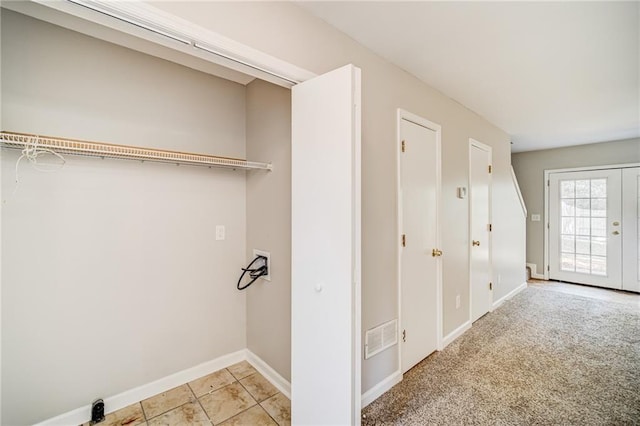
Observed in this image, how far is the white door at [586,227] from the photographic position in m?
4.51

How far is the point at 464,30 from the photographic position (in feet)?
5.84

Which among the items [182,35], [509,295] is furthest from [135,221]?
[509,295]

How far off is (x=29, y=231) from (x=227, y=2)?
178cm

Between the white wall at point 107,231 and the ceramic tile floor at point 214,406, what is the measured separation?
17 cm

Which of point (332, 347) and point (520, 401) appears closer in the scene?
point (332, 347)

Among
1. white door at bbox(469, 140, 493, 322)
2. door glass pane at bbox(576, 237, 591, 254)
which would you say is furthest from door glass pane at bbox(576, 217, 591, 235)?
white door at bbox(469, 140, 493, 322)

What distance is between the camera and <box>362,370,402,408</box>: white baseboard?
188cm

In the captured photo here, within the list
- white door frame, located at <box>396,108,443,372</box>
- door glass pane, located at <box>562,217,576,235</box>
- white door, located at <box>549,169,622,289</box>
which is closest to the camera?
white door frame, located at <box>396,108,443,372</box>

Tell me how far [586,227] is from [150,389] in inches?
268

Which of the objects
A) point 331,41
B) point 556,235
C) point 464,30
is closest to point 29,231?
point 331,41

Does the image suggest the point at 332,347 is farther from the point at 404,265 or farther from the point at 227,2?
the point at 227,2

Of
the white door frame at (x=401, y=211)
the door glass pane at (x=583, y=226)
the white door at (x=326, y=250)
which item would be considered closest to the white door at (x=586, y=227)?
the door glass pane at (x=583, y=226)

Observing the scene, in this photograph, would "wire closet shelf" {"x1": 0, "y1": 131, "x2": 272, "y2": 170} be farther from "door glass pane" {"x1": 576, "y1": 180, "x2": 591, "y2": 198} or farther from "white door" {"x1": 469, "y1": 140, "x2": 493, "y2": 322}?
"door glass pane" {"x1": 576, "y1": 180, "x2": 591, "y2": 198}

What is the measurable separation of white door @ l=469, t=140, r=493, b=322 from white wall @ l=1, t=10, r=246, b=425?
8.88 ft
